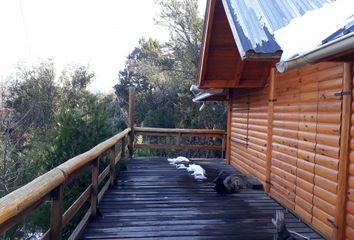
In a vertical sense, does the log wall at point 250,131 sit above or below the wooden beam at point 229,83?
below

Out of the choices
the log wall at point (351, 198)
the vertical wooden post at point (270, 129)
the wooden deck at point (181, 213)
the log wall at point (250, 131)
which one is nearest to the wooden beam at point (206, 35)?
the log wall at point (250, 131)

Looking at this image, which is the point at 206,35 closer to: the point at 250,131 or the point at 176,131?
the point at 250,131

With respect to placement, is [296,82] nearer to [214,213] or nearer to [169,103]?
[214,213]

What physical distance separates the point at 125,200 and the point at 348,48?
3.50 meters

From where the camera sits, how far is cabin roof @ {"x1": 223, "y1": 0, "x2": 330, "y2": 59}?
12.3 feet

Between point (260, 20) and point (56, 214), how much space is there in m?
3.31

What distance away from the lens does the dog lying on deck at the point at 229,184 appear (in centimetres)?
535

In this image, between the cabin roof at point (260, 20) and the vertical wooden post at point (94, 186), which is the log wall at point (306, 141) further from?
the vertical wooden post at point (94, 186)

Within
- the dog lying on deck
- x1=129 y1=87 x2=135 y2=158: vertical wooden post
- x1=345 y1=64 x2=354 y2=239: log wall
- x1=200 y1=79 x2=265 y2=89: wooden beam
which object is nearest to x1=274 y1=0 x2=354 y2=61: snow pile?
x1=345 y1=64 x2=354 y2=239: log wall

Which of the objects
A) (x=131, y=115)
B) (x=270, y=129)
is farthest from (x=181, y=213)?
(x=131, y=115)

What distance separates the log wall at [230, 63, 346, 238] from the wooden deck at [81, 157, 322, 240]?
0.24 m

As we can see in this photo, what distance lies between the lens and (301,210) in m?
4.06

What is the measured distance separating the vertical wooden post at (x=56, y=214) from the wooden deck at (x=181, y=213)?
1.02 meters

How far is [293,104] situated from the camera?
4.42 metres
